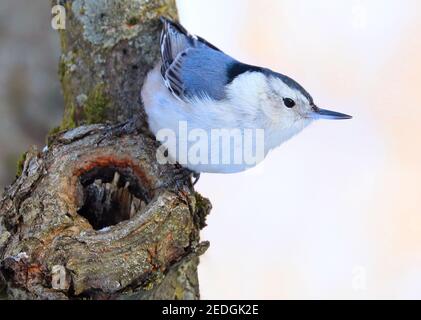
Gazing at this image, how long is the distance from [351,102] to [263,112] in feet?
2.46

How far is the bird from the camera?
190 cm

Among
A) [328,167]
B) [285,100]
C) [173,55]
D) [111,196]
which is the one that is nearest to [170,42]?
[173,55]

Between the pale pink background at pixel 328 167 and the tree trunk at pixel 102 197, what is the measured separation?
602 millimetres

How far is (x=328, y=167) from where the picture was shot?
8.63 feet

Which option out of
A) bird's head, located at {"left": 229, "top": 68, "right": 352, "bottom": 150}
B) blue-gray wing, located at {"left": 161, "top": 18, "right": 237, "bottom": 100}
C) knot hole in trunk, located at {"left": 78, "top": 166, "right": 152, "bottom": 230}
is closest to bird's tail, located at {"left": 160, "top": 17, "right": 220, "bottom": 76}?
blue-gray wing, located at {"left": 161, "top": 18, "right": 237, "bottom": 100}

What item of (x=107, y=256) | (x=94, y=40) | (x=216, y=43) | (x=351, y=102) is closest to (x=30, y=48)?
(x=216, y=43)

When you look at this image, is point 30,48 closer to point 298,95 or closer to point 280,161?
point 280,161

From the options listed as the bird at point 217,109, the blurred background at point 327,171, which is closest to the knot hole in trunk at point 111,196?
the bird at point 217,109

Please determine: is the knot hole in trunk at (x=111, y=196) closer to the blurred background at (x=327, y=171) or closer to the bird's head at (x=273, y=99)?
the bird's head at (x=273, y=99)

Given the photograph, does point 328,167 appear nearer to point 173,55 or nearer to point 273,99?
point 273,99

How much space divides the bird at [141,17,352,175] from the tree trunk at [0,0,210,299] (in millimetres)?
58

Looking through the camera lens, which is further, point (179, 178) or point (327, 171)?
point (327, 171)

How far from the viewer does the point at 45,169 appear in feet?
5.95

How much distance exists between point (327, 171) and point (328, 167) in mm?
15
